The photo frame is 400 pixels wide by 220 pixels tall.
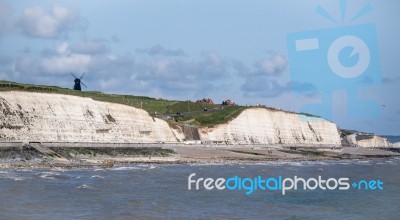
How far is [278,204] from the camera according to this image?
28375 millimetres

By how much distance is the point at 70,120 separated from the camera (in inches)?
2441

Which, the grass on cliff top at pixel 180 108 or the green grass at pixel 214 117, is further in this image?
the green grass at pixel 214 117

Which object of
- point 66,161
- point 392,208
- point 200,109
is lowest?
point 392,208

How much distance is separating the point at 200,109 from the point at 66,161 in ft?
274

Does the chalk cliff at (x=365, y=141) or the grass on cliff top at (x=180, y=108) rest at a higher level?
the grass on cliff top at (x=180, y=108)

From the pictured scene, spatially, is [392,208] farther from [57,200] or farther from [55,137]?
[55,137]

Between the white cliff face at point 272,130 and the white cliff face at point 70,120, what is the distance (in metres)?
19.7

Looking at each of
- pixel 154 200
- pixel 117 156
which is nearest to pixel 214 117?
pixel 117 156

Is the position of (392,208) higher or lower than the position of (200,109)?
lower

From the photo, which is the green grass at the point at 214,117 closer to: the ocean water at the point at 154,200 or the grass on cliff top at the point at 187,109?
the grass on cliff top at the point at 187,109

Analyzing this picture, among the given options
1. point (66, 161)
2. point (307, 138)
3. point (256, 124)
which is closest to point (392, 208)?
point (66, 161)

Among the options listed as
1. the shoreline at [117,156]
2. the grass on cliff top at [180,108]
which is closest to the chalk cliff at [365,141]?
the grass on cliff top at [180,108]

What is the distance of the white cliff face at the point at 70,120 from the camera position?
54500 mm

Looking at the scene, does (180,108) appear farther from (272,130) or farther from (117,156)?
(117,156)
